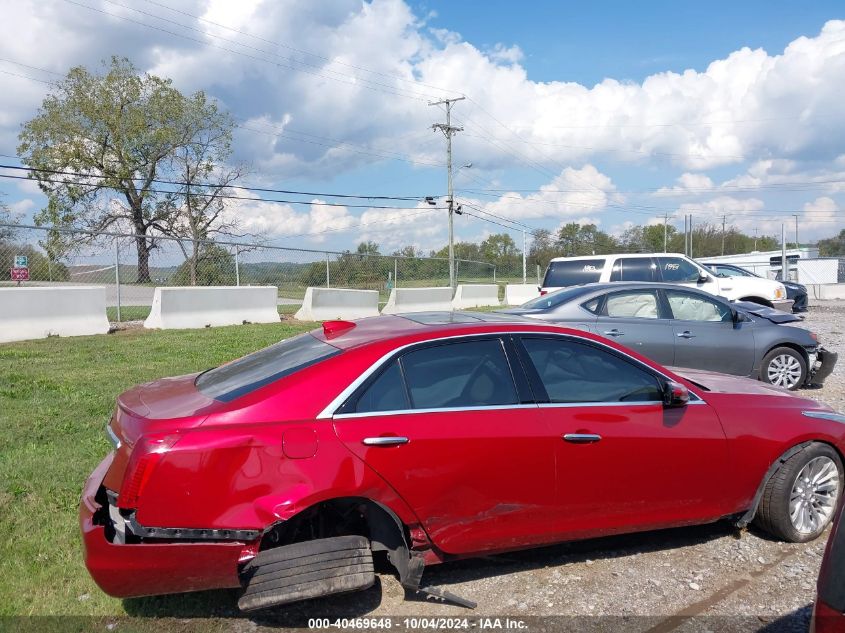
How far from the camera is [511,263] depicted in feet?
139

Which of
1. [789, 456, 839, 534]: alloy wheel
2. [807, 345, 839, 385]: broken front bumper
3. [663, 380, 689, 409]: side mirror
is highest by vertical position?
[663, 380, 689, 409]: side mirror

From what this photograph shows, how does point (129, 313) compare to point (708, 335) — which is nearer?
point (708, 335)

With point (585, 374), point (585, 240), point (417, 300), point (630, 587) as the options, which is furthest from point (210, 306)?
point (585, 240)

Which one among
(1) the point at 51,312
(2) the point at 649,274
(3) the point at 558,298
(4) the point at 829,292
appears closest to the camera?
(3) the point at 558,298

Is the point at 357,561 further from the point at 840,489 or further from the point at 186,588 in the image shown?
the point at 840,489

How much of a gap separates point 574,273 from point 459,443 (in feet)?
40.9

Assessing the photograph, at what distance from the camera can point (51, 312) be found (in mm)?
12172

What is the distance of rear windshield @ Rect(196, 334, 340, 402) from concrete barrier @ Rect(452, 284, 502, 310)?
21.1 m

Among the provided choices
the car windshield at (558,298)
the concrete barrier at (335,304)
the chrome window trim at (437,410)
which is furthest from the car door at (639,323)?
the concrete barrier at (335,304)

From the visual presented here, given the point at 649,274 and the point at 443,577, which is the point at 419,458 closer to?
the point at 443,577

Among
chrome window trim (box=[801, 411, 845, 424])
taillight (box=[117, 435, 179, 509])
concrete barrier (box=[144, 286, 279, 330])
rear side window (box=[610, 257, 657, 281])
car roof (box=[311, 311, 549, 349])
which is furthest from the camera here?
rear side window (box=[610, 257, 657, 281])

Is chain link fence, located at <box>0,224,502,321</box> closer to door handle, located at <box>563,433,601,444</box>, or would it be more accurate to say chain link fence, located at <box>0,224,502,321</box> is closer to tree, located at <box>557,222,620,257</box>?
door handle, located at <box>563,433,601,444</box>

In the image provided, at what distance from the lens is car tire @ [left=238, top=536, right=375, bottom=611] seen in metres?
3.27

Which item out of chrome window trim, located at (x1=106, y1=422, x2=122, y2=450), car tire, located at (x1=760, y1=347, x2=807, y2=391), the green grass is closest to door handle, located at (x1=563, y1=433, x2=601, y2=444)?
chrome window trim, located at (x1=106, y1=422, x2=122, y2=450)
